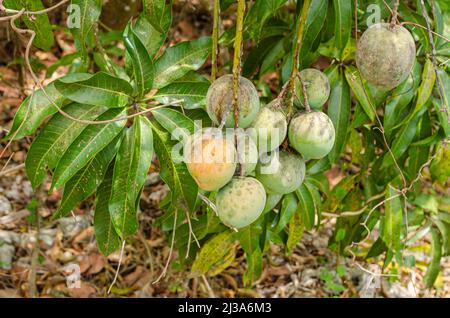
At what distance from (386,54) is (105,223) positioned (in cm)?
70

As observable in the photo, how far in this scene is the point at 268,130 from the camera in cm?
81

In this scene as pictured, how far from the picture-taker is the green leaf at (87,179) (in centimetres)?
115

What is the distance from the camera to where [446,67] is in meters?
1.29

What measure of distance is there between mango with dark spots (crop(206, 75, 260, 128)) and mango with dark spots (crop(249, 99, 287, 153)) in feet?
0.04

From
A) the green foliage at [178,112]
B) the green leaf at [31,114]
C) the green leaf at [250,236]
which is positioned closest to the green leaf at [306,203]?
the green foliage at [178,112]

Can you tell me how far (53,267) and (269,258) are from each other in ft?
2.67

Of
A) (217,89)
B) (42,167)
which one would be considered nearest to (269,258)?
(42,167)

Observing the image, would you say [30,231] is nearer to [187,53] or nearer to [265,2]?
[187,53]

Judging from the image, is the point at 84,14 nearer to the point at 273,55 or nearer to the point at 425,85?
the point at 273,55

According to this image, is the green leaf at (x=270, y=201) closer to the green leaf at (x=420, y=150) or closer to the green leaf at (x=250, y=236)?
the green leaf at (x=250, y=236)

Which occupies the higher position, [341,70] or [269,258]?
[341,70]

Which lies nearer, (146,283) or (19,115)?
(19,115)

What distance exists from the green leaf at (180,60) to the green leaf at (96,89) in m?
0.10

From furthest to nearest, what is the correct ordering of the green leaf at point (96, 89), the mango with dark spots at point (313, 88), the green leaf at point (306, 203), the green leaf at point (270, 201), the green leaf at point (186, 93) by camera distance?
the green leaf at point (306, 203), the green leaf at point (270, 201), the green leaf at point (186, 93), the green leaf at point (96, 89), the mango with dark spots at point (313, 88)
